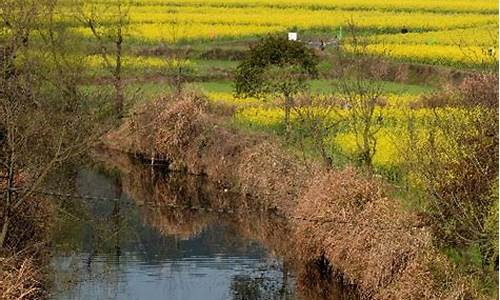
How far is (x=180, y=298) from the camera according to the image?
2003 centimetres

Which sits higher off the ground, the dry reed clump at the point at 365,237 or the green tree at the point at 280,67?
the green tree at the point at 280,67

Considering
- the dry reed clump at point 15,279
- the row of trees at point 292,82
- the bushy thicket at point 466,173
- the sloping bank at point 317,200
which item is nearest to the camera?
the dry reed clump at point 15,279

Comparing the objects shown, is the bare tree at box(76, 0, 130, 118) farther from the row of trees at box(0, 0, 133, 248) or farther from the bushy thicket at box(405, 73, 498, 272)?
the bushy thicket at box(405, 73, 498, 272)

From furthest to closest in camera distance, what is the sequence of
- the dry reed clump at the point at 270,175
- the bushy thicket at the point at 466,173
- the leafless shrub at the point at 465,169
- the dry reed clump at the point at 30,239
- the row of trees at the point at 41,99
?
the dry reed clump at the point at 270,175 → the row of trees at the point at 41,99 → the dry reed clump at the point at 30,239 → the leafless shrub at the point at 465,169 → the bushy thicket at the point at 466,173

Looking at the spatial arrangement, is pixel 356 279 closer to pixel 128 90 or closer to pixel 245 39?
pixel 128 90

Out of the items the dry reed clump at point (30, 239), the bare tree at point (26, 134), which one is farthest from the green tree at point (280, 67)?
the dry reed clump at point (30, 239)

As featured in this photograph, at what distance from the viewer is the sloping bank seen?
17484mm

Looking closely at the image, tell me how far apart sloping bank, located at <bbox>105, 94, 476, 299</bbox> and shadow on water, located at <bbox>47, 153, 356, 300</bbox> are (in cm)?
53

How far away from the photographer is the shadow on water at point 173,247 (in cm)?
2055

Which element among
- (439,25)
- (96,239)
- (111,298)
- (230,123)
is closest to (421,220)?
(111,298)

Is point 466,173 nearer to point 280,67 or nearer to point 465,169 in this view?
point 465,169

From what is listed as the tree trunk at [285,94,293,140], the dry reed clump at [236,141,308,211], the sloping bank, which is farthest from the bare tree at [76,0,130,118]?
the tree trunk at [285,94,293,140]

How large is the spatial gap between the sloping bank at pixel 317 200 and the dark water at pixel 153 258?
1.20 m

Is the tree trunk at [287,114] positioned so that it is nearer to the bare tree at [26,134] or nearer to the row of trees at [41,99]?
the row of trees at [41,99]
